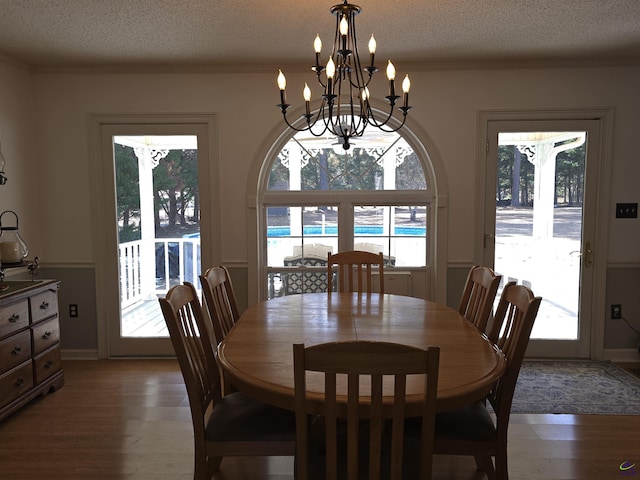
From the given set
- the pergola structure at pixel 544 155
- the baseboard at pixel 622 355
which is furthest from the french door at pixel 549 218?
the baseboard at pixel 622 355

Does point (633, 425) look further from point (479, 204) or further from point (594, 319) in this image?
point (479, 204)

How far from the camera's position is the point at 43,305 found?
3.07m

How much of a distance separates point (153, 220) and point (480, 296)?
9.08ft

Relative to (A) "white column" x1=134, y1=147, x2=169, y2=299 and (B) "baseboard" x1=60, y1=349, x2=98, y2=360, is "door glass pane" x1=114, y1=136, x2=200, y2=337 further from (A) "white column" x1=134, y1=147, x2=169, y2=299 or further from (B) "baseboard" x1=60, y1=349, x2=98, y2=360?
(B) "baseboard" x1=60, y1=349, x2=98, y2=360

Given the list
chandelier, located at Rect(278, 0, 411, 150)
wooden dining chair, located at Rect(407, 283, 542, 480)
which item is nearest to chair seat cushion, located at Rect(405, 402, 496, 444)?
wooden dining chair, located at Rect(407, 283, 542, 480)

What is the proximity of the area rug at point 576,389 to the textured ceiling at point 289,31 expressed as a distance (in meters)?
2.44

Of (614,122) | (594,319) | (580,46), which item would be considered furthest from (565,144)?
(594,319)

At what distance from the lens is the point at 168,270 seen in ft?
13.0

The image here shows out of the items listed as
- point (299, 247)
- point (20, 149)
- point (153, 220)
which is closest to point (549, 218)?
point (299, 247)

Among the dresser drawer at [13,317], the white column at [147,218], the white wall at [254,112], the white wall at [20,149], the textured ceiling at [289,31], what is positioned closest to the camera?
the textured ceiling at [289,31]

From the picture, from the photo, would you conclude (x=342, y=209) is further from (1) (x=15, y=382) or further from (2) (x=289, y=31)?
(1) (x=15, y=382)

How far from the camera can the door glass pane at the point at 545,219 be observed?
12.2 feet

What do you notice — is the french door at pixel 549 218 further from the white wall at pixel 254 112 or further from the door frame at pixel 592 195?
the white wall at pixel 254 112

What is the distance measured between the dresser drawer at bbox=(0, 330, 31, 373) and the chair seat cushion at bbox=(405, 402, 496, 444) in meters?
2.39
